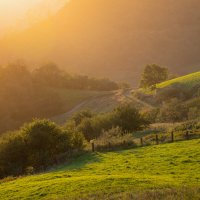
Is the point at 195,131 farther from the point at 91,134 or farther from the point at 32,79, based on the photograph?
the point at 32,79

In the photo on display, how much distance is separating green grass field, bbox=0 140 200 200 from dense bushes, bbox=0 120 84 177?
17.3 ft

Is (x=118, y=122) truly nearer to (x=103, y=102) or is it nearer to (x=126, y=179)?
(x=126, y=179)

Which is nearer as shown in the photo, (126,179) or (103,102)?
(126,179)

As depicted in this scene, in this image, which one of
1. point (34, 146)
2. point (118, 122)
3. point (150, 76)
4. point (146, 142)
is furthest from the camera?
point (150, 76)

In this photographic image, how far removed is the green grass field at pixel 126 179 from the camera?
61.6 feet

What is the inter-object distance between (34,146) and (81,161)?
791cm

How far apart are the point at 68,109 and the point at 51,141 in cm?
7778

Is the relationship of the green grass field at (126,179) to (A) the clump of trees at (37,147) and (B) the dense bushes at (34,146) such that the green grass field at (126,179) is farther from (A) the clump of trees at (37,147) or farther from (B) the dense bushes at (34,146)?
(B) the dense bushes at (34,146)

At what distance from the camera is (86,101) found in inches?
4643

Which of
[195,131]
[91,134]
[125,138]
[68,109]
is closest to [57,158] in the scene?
[125,138]

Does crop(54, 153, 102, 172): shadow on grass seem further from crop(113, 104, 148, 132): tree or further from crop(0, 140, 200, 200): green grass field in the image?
crop(113, 104, 148, 132): tree

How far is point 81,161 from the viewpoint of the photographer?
32844 millimetres

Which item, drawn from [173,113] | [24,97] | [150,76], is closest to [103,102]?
[150,76]

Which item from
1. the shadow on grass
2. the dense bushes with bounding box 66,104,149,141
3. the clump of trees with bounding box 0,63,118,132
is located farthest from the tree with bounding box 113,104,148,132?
the clump of trees with bounding box 0,63,118,132
